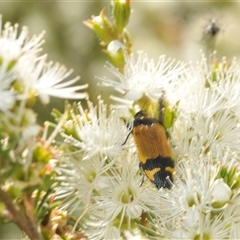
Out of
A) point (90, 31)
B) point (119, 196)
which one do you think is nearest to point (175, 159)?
point (119, 196)

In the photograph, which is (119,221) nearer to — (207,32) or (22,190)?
(22,190)

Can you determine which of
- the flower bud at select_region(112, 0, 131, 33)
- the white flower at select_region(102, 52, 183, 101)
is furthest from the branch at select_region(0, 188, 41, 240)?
the flower bud at select_region(112, 0, 131, 33)

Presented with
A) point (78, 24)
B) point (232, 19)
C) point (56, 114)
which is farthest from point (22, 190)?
point (78, 24)

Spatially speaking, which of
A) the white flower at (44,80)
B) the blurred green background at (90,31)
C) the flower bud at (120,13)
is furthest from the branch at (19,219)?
the blurred green background at (90,31)

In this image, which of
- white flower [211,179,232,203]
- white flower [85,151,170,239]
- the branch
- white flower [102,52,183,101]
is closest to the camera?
the branch

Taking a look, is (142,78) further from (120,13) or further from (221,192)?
(221,192)

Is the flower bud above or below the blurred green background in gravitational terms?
below

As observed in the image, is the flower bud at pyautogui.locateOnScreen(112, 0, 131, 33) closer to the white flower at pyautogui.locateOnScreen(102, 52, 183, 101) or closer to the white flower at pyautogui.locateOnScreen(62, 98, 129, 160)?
the white flower at pyautogui.locateOnScreen(102, 52, 183, 101)

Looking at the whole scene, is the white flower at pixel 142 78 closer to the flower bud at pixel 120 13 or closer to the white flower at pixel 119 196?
the flower bud at pixel 120 13
